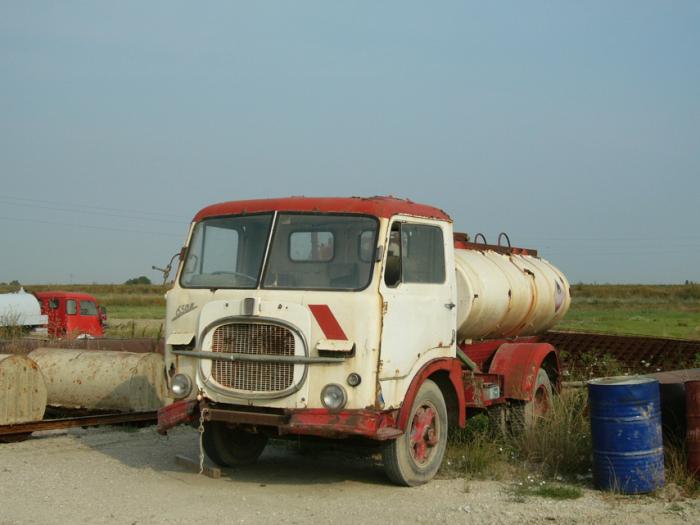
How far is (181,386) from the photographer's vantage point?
25.4 feet

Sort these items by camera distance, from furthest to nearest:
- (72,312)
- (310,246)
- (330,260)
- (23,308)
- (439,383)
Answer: (72,312), (23,308), (439,383), (310,246), (330,260)

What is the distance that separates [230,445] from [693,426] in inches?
172

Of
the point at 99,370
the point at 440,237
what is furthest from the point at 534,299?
the point at 99,370

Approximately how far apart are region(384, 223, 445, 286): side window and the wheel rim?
120 centimetres

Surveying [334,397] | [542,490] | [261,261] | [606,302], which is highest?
[606,302]

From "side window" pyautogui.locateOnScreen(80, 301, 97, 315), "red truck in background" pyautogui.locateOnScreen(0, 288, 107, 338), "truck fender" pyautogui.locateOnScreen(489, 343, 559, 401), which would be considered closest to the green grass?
"side window" pyautogui.locateOnScreen(80, 301, 97, 315)

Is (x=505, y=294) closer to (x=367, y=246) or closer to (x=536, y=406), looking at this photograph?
(x=536, y=406)

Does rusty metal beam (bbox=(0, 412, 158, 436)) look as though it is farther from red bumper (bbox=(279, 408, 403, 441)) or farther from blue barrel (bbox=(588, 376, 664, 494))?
blue barrel (bbox=(588, 376, 664, 494))

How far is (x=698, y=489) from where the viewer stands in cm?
727

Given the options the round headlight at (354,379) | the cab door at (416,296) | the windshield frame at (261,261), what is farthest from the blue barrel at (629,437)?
the windshield frame at (261,261)

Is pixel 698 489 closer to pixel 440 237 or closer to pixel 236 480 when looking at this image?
pixel 440 237

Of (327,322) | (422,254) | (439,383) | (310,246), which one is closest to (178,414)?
(327,322)

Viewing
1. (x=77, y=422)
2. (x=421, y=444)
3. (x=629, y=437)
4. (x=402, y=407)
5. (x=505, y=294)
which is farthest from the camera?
(x=77, y=422)

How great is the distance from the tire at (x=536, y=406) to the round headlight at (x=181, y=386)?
370 cm
